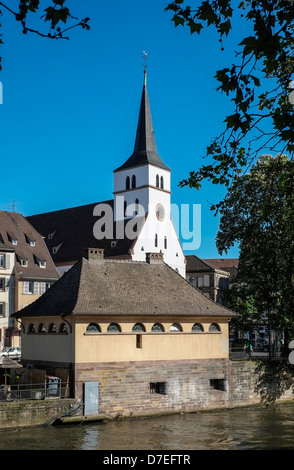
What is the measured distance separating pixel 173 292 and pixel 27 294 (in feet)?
74.4

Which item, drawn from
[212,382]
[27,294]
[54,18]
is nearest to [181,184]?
[54,18]

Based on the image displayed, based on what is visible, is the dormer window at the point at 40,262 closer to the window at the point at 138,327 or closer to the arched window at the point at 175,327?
the arched window at the point at 175,327

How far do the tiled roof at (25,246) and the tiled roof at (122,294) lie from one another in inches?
805

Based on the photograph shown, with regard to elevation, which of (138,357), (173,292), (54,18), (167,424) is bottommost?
(167,424)

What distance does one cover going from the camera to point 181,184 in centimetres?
1109

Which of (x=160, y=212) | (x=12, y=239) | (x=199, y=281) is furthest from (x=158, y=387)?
(x=199, y=281)

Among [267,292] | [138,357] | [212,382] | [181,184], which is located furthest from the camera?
[267,292]

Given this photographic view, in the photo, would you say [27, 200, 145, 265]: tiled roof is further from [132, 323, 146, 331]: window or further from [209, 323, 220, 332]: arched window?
[132, 323, 146, 331]: window

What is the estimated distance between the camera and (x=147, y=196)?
7225 cm

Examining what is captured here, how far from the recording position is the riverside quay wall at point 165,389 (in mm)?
28250

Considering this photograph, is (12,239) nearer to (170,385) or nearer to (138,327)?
(138,327)

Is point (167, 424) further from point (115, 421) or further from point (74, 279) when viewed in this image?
point (74, 279)

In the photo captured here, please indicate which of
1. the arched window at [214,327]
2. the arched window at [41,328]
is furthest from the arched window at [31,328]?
the arched window at [214,327]

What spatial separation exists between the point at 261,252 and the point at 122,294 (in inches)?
405
